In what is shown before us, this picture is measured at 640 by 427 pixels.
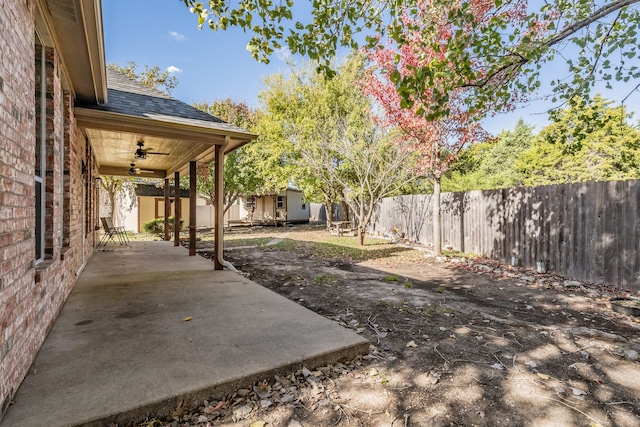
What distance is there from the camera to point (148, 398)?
191cm

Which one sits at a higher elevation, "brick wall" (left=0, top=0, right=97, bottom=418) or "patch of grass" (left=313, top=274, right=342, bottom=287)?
"brick wall" (left=0, top=0, right=97, bottom=418)

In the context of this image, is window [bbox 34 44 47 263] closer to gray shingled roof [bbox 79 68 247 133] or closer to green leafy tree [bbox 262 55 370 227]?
gray shingled roof [bbox 79 68 247 133]

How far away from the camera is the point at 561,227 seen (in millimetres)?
6145

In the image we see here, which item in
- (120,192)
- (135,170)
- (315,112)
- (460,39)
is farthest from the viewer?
(120,192)

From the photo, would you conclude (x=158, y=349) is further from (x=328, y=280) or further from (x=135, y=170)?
(x=135, y=170)

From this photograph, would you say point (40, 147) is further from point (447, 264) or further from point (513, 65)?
point (447, 264)

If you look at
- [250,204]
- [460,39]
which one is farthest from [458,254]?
[250,204]

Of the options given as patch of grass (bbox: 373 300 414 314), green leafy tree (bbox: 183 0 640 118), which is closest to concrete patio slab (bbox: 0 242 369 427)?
patch of grass (bbox: 373 300 414 314)

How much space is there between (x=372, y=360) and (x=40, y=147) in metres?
3.75

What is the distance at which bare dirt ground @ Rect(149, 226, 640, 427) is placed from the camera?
201 cm

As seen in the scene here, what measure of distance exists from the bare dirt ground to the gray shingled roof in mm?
3467

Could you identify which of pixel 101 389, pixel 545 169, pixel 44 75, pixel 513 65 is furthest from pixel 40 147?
pixel 545 169

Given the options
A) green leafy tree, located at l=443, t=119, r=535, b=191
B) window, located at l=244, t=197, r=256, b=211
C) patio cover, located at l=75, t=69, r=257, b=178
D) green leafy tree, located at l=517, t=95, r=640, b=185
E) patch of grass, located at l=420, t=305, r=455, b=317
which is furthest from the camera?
window, located at l=244, t=197, r=256, b=211

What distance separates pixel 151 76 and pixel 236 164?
6739 millimetres
